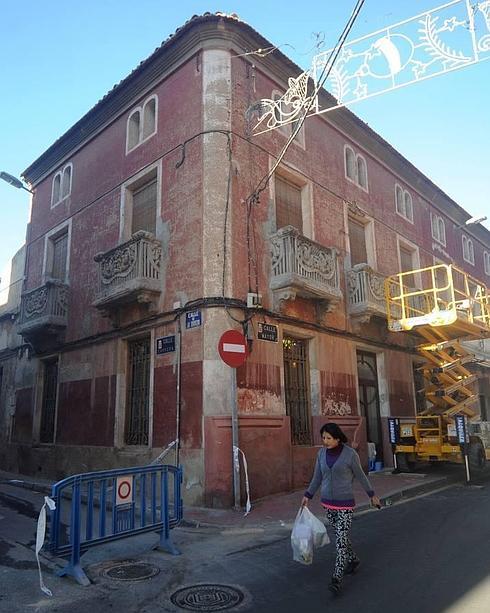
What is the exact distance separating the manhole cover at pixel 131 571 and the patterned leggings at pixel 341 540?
210cm

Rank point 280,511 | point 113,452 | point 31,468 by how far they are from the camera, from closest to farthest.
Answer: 1. point 280,511
2. point 113,452
3. point 31,468

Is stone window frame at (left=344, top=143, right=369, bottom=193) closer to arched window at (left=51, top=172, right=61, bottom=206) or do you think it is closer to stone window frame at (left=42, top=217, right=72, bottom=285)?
stone window frame at (left=42, top=217, right=72, bottom=285)

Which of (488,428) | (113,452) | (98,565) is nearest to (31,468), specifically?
(113,452)

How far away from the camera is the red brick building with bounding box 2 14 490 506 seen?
10.5 meters

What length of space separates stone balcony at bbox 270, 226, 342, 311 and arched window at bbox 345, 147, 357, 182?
15.8ft

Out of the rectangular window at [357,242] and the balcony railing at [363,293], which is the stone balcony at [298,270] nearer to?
the balcony railing at [363,293]

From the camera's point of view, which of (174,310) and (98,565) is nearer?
(98,565)

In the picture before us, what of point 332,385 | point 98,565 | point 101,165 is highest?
point 101,165

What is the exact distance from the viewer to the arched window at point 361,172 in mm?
16716

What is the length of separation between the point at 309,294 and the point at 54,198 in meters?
10.5

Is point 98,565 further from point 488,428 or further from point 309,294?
point 488,428

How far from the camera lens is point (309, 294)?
12094mm

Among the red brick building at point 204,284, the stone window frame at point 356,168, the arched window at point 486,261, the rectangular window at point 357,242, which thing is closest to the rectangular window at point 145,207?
the red brick building at point 204,284

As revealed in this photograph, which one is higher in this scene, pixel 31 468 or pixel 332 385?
pixel 332 385
